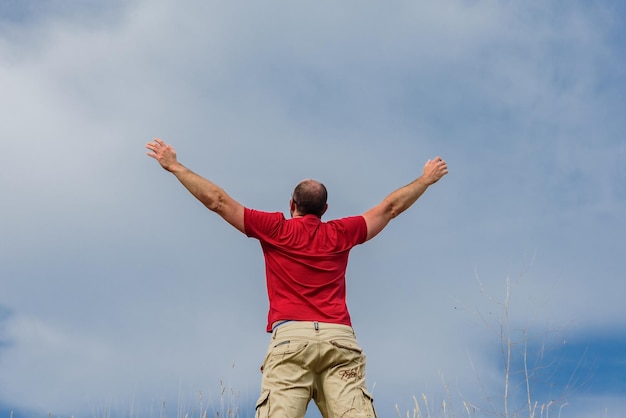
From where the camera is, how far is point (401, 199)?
7371 mm

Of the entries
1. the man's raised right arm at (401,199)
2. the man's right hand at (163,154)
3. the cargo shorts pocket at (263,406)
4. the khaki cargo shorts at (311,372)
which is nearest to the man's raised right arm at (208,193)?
the man's right hand at (163,154)

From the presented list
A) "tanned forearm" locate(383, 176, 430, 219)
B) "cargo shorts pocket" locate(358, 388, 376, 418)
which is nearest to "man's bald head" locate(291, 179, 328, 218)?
"tanned forearm" locate(383, 176, 430, 219)

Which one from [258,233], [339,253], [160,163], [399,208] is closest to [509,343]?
[399,208]

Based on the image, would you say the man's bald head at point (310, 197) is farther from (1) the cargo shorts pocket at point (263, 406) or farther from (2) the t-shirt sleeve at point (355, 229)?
(1) the cargo shorts pocket at point (263, 406)

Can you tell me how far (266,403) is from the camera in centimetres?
613

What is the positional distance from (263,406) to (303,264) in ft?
3.78

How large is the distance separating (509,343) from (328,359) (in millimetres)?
3198

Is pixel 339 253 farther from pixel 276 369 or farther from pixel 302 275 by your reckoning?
pixel 276 369

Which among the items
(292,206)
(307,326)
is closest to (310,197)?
(292,206)

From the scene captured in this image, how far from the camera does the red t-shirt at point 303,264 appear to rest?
6348 mm

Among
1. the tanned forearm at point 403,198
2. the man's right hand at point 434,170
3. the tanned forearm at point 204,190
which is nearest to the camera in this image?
the tanned forearm at point 204,190

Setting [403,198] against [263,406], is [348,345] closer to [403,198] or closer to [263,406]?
[263,406]

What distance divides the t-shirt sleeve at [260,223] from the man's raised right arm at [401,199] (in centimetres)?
88

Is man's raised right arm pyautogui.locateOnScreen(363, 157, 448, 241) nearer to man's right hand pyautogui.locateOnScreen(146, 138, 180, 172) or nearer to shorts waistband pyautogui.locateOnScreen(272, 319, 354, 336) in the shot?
shorts waistband pyautogui.locateOnScreen(272, 319, 354, 336)
